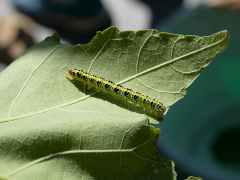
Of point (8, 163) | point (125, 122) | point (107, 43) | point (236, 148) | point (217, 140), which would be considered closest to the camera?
point (8, 163)

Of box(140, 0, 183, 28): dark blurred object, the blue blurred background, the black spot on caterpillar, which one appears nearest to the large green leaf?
the black spot on caterpillar

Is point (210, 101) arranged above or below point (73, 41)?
below

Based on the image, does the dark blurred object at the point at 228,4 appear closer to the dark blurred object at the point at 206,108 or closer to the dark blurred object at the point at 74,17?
the dark blurred object at the point at 206,108

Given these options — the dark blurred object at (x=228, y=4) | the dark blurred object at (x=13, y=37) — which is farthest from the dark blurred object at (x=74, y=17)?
the dark blurred object at (x=228, y=4)

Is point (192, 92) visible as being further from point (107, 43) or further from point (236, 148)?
point (107, 43)

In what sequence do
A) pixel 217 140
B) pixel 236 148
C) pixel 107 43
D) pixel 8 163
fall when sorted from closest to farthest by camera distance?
pixel 8 163
pixel 107 43
pixel 236 148
pixel 217 140

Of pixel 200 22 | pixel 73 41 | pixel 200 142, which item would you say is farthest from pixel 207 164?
pixel 73 41

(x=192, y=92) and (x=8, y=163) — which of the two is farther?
(x=192, y=92)

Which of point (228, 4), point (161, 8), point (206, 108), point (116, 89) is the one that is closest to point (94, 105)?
point (116, 89)
